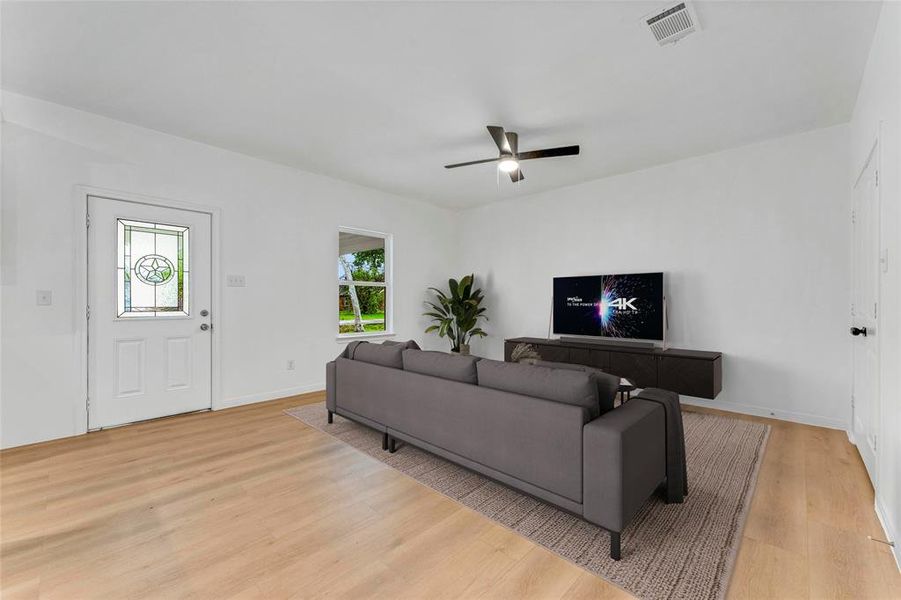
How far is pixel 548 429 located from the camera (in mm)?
1910

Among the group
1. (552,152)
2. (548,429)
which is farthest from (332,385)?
(552,152)

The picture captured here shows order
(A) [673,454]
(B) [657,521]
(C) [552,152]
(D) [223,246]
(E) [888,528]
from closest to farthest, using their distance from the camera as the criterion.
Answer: (E) [888,528] < (B) [657,521] < (A) [673,454] < (C) [552,152] < (D) [223,246]

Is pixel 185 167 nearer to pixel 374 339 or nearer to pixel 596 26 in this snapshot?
pixel 374 339

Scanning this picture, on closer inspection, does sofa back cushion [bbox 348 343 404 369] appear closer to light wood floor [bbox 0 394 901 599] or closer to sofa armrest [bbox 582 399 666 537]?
light wood floor [bbox 0 394 901 599]

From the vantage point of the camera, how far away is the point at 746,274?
3855 millimetres

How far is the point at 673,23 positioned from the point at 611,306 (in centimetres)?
293

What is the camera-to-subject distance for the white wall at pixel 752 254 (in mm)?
3443

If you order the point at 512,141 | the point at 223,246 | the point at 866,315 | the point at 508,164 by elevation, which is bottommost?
the point at 866,315

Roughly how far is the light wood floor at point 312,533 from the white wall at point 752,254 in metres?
0.92

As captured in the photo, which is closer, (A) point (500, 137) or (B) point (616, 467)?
(B) point (616, 467)

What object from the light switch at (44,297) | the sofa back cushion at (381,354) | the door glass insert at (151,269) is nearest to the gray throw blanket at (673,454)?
the sofa back cushion at (381,354)

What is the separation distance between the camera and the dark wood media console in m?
3.62

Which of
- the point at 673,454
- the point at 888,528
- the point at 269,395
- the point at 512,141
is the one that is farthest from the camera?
the point at 269,395

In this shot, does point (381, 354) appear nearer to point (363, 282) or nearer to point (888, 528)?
point (363, 282)
